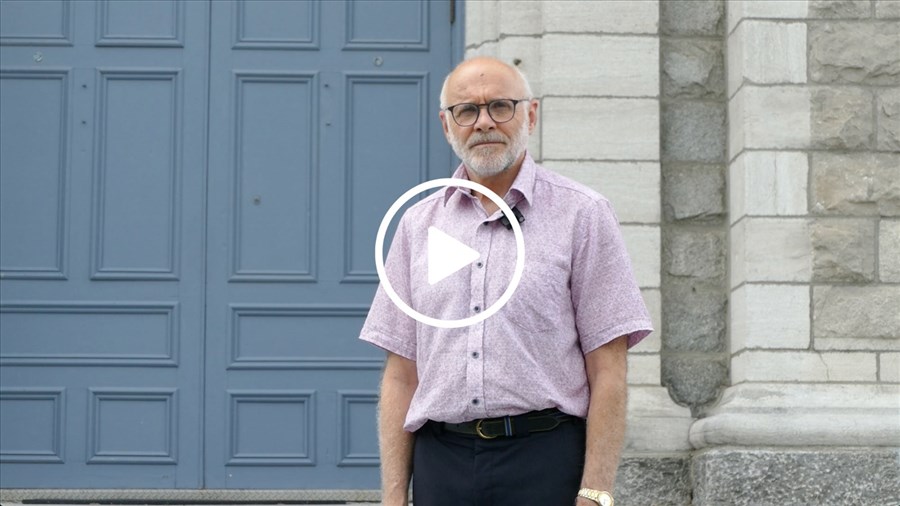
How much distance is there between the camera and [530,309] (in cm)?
371

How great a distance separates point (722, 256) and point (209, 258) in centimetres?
252

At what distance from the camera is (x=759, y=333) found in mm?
7238

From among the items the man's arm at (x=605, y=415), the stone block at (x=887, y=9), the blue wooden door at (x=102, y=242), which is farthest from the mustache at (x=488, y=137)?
the blue wooden door at (x=102, y=242)

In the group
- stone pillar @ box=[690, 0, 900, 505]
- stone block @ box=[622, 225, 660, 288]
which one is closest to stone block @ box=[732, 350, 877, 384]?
stone pillar @ box=[690, 0, 900, 505]

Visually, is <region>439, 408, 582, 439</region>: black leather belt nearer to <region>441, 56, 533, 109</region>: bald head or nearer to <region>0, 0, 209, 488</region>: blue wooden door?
<region>441, 56, 533, 109</region>: bald head

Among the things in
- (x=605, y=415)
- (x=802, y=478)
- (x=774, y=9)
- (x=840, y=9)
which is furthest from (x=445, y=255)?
(x=840, y=9)

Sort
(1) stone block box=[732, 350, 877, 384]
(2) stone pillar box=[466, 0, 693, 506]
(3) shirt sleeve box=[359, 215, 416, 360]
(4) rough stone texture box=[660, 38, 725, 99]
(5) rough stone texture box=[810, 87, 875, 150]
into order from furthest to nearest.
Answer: (4) rough stone texture box=[660, 38, 725, 99]
(2) stone pillar box=[466, 0, 693, 506]
(5) rough stone texture box=[810, 87, 875, 150]
(1) stone block box=[732, 350, 877, 384]
(3) shirt sleeve box=[359, 215, 416, 360]

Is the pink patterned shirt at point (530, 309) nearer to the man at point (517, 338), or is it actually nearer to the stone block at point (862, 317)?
the man at point (517, 338)

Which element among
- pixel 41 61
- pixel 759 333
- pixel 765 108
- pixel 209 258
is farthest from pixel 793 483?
pixel 41 61

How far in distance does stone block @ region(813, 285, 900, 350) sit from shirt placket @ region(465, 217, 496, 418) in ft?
12.4

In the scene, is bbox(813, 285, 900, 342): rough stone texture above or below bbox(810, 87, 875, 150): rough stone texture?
below

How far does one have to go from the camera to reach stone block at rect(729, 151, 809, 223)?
7.29 metres

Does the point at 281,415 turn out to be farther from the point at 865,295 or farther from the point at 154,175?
the point at 865,295
